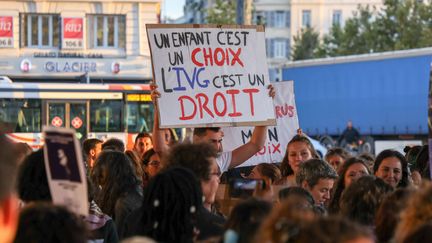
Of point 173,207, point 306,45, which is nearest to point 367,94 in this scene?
point 306,45

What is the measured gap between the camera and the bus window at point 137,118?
3169 cm

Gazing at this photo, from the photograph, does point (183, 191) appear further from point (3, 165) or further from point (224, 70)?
point (224, 70)

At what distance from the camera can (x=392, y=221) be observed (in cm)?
525

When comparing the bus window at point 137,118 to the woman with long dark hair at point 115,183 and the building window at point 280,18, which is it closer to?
the woman with long dark hair at point 115,183

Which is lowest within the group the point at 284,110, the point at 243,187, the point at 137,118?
the point at 243,187

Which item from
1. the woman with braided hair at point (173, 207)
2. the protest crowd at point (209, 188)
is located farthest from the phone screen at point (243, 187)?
the woman with braided hair at point (173, 207)

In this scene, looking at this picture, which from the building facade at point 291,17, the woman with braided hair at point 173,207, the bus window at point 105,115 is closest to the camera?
the woman with braided hair at point 173,207

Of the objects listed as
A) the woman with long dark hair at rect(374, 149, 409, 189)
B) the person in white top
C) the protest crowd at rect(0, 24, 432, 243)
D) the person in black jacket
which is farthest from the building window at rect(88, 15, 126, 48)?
the woman with long dark hair at rect(374, 149, 409, 189)

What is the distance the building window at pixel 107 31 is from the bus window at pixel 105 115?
1322 centimetres

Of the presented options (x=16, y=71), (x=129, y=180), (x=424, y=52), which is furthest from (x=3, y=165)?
(x=16, y=71)

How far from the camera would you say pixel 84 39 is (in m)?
44.2

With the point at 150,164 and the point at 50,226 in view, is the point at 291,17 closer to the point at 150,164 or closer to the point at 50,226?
the point at 150,164

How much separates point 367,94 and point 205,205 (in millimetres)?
34754

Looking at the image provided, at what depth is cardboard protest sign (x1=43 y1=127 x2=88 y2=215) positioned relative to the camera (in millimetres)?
4602
